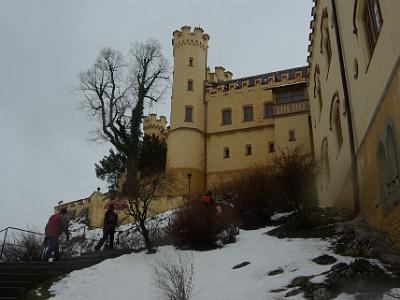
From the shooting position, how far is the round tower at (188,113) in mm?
39000

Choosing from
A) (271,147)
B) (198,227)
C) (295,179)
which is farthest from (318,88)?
(271,147)

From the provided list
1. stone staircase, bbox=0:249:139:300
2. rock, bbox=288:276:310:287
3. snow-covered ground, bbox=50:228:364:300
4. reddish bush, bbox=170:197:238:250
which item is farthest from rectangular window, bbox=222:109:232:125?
rock, bbox=288:276:310:287

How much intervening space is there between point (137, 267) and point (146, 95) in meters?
31.0

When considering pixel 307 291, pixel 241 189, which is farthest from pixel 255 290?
pixel 241 189

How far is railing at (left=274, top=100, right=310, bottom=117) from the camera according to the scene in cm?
3600

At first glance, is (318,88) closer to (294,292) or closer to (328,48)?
(328,48)

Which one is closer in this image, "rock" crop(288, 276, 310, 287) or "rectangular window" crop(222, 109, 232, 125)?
"rock" crop(288, 276, 310, 287)

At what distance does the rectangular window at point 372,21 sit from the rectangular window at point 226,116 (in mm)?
29244

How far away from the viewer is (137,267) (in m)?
13.5

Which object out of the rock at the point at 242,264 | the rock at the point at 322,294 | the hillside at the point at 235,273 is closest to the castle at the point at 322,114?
the hillside at the point at 235,273

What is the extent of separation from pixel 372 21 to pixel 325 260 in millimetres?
6032

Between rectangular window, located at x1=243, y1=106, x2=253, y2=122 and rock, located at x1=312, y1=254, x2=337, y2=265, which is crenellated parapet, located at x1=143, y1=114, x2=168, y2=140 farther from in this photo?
rock, located at x1=312, y1=254, x2=337, y2=265

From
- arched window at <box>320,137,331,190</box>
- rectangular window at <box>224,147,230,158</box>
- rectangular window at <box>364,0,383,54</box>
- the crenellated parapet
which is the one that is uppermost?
the crenellated parapet

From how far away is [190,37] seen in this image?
44.4m
